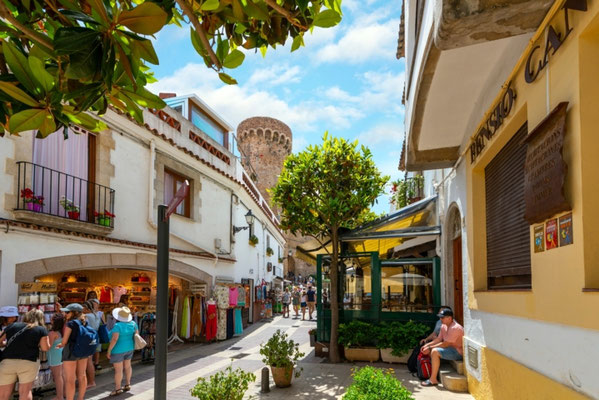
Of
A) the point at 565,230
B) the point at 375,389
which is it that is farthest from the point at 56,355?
the point at 565,230

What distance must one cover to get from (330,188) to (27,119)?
8396 mm

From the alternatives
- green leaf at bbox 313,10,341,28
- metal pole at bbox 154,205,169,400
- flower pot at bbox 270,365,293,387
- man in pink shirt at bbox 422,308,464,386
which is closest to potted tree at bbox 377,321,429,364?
man in pink shirt at bbox 422,308,464,386

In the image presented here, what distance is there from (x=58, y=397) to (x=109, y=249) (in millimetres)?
3541

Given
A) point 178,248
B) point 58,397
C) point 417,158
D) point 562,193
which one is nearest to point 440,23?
point 562,193

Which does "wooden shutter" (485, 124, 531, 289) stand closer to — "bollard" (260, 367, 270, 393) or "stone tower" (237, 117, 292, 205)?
"bollard" (260, 367, 270, 393)

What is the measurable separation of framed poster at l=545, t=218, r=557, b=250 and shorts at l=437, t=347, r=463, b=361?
13.9ft

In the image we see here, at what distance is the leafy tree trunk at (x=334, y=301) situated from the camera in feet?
33.0

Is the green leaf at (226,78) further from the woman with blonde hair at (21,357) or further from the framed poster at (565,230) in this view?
the woman with blonde hair at (21,357)

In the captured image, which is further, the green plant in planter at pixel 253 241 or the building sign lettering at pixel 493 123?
the green plant in planter at pixel 253 241

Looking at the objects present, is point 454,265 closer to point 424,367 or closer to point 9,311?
point 424,367

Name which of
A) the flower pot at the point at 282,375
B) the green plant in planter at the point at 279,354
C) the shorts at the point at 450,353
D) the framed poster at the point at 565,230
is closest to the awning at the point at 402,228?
the shorts at the point at 450,353

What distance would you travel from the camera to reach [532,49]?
3.97m

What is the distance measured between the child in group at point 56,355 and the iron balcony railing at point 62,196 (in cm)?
218

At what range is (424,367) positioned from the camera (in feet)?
25.7
